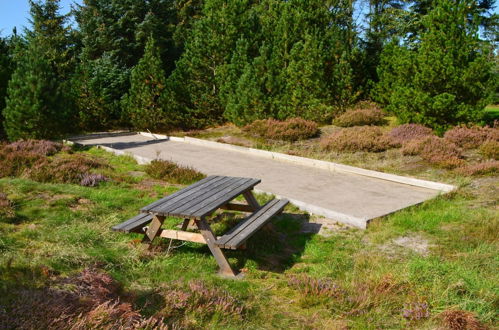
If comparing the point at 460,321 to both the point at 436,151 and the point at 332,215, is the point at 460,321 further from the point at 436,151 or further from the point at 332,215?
the point at 436,151

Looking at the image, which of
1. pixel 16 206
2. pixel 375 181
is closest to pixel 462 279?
pixel 375 181

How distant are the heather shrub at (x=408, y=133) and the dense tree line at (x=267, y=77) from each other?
0.52 meters

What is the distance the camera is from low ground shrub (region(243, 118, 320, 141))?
15375 millimetres

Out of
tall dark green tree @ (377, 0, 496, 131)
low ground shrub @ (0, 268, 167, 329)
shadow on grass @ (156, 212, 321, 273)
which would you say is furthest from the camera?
tall dark green tree @ (377, 0, 496, 131)

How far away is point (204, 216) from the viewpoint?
5.36 m

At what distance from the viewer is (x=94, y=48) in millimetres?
30906

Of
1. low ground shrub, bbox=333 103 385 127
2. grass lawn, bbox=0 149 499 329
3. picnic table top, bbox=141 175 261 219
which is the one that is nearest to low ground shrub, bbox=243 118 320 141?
low ground shrub, bbox=333 103 385 127

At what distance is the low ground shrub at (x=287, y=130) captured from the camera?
1538cm

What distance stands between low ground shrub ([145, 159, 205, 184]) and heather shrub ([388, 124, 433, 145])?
21.8ft

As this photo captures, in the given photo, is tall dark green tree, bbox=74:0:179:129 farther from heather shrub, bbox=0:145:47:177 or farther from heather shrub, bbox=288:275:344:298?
heather shrub, bbox=288:275:344:298

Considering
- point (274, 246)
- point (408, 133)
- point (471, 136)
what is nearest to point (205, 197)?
point (274, 246)

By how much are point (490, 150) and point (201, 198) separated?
8.76 metres

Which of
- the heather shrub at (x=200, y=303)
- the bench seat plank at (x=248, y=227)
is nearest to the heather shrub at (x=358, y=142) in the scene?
the bench seat plank at (x=248, y=227)

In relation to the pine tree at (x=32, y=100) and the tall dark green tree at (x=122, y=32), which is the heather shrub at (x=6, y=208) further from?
the tall dark green tree at (x=122, y=32)
